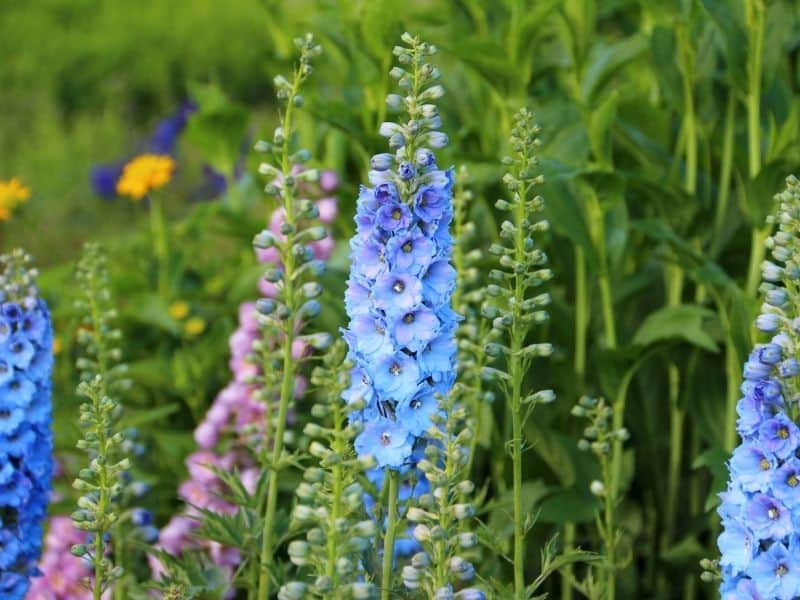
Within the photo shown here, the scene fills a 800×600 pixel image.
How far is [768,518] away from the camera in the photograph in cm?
245

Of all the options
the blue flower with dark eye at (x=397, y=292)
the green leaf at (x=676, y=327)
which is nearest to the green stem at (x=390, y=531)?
the blue flower with dark eye at (x=397, y=292)

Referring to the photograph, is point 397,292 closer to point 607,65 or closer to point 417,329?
point 417,329

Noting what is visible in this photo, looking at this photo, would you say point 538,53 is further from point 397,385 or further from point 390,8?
point 397,385

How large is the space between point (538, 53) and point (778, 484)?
2.86 m

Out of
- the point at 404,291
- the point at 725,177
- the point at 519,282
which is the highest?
the point at 725,177

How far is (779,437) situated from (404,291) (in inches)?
28.2

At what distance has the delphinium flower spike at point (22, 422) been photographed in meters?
3.06

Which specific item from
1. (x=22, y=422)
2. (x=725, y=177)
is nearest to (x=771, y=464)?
(x=22, y=422)

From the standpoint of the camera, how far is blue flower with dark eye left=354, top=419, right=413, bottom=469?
2475 millimetres

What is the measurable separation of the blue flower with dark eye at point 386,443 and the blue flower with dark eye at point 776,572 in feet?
2.18

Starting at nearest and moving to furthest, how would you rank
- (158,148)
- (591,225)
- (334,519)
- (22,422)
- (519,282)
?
(334,519) → (519,282) → (22,422) → (591,225) → (158,148)

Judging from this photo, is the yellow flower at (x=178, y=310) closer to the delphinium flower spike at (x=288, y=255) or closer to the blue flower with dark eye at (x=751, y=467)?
the delphinium flower spike at (x=288, y=255)

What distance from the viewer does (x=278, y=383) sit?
135 inches

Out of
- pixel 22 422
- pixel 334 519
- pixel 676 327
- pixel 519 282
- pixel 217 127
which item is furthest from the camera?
pixel 217 127
